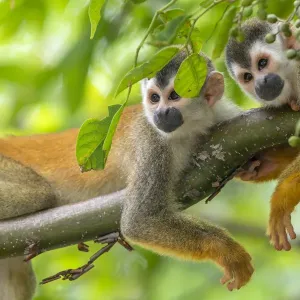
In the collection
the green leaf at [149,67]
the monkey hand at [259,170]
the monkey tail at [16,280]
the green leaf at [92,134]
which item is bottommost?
the monkey tail at [16,280]

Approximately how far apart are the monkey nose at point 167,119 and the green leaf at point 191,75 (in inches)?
63.4

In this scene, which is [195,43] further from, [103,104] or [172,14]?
[103,104]

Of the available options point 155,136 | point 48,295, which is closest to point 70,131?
Answer: point 155,136

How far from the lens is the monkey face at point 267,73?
378 centimetres

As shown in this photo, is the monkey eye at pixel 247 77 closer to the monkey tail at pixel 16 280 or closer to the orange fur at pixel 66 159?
the orange fur at pixel 66 159

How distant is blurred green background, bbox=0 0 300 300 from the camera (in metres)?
4.43

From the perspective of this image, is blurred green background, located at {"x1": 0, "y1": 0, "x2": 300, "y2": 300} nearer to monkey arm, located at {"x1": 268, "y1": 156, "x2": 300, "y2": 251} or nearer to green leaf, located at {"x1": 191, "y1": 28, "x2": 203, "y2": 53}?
monkey arm, located at {"x1": 268, "y1": 156, "x2": 300, "y2": 251}

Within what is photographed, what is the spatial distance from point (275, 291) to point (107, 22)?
10.9 ft

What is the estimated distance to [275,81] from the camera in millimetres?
3893

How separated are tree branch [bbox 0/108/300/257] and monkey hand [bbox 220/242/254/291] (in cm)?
37

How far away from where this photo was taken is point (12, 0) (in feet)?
11.5

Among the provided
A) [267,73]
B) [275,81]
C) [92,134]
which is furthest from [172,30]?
[267,73]

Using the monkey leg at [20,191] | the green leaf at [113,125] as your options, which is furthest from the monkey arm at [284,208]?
the monkey leg at [20,191]

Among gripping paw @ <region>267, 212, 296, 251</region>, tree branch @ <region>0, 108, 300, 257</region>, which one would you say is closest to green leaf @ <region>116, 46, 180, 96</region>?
tree branch @ <region>0, 108, 300, 257</region>
